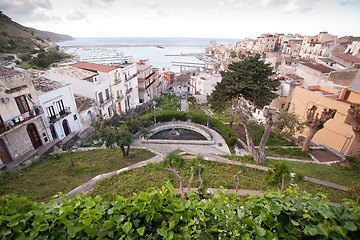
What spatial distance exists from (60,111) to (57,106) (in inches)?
23.8

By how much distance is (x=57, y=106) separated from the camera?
712 inches

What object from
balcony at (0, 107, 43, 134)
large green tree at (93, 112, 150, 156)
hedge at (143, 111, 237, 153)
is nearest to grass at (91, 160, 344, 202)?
large green tree at (93, 112, 150, 156)

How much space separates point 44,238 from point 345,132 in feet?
75.2

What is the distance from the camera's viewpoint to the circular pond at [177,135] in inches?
888

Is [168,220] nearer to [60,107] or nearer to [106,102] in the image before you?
[60,107]

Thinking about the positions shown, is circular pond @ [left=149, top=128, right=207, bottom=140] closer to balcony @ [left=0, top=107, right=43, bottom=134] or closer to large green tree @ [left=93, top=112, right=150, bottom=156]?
large green tree @ [left=93, top=112, right=150, bottom=156]

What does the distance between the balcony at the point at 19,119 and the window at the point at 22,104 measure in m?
0.34

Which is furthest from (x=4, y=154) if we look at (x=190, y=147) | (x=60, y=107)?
(x=190, y=147)

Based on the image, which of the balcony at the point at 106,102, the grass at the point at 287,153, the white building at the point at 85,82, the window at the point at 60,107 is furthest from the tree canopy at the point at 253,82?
the window at the point at 60,107

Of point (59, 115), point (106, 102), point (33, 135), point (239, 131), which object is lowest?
point (239, 131)

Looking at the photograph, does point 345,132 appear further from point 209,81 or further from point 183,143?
point 209,81

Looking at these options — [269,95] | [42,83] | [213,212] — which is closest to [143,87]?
[42,83]

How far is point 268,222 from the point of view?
3.25 metres

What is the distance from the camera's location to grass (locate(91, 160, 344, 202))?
395 inches
